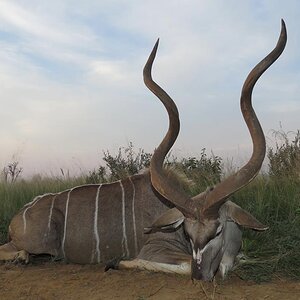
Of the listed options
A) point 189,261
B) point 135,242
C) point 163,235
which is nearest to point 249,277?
point 189,261

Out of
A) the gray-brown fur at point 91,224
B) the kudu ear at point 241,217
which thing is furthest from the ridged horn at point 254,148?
the gray-brown fur at point 91,224

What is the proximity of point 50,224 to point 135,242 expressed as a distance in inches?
26.7

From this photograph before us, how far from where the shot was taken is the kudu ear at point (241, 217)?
3.30 meters

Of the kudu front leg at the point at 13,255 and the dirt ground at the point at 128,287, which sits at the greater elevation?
the kudu front leg at the point at 13,255

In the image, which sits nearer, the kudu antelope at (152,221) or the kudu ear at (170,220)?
the kudu antelope at (152,221)

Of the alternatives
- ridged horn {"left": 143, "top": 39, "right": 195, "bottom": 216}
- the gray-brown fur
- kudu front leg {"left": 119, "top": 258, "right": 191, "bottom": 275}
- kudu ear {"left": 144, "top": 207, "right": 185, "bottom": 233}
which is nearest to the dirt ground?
kudu front leg {"left": 119, "top": 258, "right": 191, "bottom": 275}

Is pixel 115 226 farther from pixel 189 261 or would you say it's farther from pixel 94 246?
pixel 189 261

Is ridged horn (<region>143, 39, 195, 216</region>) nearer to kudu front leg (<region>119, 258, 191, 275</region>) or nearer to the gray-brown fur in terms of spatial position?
kudu front leg (<region>119, 258, 191, 275</region>)

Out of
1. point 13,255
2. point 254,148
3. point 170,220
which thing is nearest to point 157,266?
point 170,220

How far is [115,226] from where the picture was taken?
4.16 m

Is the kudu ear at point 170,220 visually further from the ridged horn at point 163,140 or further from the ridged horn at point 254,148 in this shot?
the ridged horn at point 254,148

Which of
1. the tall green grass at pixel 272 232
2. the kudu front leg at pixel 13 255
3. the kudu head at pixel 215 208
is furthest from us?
the kudu front leg at pixel 13 255

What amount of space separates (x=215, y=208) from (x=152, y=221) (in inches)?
37.6

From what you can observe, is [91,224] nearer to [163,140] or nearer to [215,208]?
[163,140]
